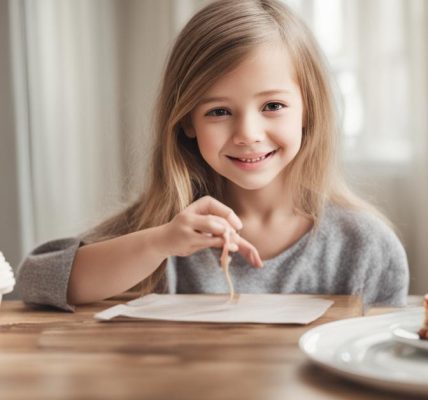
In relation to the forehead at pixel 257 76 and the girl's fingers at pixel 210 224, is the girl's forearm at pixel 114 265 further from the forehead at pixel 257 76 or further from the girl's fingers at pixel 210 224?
the forehead at pixel 257 76

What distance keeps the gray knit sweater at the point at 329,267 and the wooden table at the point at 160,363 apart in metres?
0.42

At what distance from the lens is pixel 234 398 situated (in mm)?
639

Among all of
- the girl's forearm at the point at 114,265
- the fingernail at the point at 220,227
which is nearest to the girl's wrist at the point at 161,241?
the girl's forearm at the point at 114,265

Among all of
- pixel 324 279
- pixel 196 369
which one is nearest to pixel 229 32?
pixel 324 279

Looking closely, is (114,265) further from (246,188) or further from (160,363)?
(160,363)

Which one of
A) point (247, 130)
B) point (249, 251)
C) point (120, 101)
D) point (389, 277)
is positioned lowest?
point (389, 277)

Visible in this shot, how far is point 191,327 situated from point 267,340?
0.12 m

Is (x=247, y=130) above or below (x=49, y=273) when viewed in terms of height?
above

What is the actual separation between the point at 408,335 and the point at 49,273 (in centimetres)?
68

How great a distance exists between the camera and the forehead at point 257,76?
4.40 ft

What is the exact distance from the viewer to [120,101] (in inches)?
137

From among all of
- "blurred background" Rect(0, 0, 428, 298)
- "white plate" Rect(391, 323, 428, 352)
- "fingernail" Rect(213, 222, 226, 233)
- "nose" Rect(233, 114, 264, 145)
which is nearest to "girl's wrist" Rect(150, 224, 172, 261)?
"fingernail" Rect(213, 222, 226, 233)

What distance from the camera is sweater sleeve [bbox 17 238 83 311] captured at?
3.96ft

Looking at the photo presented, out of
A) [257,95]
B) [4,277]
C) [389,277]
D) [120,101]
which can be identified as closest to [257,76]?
[257,95]
